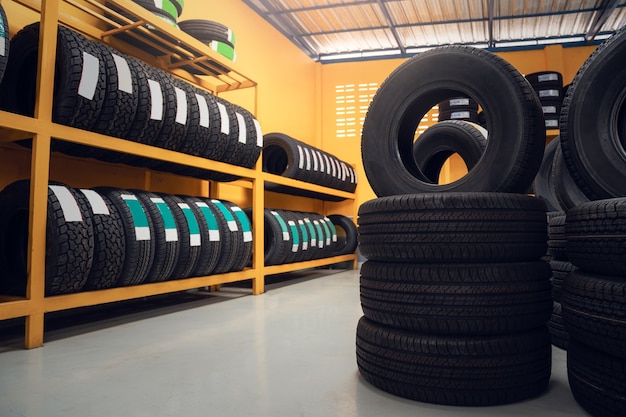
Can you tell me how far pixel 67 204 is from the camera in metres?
1.99

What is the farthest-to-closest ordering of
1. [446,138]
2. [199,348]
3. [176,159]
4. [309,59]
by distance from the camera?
[309,59], [176,159], [446,138], [199,348]

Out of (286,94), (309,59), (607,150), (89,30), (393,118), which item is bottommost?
(607,150)

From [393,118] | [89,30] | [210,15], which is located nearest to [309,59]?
[210,15]

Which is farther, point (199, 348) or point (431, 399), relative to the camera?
point (199, 348)

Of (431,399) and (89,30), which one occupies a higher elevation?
(89,30)

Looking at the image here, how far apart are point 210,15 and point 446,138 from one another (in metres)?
3.36

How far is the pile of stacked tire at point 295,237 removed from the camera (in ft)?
12.7

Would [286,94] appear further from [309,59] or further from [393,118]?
Answer: [393,118]

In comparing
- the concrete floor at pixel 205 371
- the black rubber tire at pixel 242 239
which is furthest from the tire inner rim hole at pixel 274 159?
the concrete floor at pixel 205 371

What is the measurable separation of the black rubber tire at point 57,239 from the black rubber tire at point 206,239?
0.84 m

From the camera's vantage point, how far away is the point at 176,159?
2.71 m

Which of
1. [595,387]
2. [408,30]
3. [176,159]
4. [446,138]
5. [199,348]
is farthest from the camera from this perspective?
[408,30]

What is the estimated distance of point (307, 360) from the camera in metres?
1.62

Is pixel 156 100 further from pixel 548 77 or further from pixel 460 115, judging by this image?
pixel 548 77
